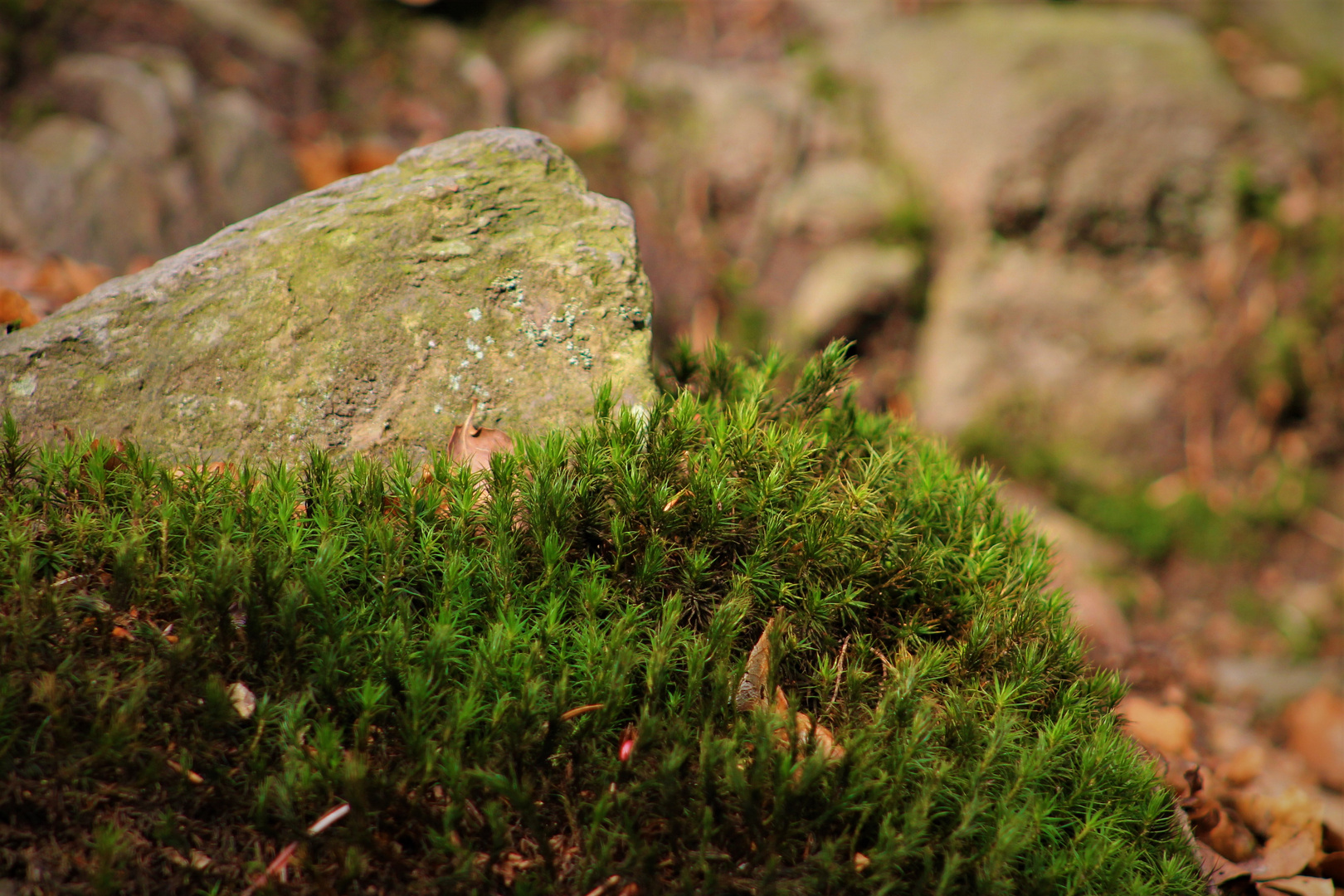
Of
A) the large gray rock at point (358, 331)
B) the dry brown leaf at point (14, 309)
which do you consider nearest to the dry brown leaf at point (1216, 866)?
the large gray rock at point (358, 331)

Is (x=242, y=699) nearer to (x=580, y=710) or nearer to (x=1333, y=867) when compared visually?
(x=580, y=710)

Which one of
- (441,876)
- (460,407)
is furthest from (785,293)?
(441,876)

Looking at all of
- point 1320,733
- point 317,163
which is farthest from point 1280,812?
point 317,163

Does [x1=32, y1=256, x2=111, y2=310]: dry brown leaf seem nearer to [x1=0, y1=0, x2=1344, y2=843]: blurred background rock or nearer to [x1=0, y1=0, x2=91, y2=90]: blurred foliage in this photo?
[x1=0, y1=0, x2=1344, y2=843]: blurred background rock

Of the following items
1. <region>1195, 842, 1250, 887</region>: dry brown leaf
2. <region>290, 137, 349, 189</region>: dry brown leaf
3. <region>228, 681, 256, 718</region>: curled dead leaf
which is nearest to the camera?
<region>228, 681, 256, 718</region>: curled dead leaf

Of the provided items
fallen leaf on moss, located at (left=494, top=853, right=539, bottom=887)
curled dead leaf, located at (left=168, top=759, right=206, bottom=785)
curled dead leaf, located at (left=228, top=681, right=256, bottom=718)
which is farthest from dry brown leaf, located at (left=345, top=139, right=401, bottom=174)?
fallen leaf on moss, located at (left=494, top=853, right=539, bottom=887)

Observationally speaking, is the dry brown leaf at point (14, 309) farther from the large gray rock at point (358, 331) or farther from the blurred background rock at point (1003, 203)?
the blurred background rock at point (1003, 203)

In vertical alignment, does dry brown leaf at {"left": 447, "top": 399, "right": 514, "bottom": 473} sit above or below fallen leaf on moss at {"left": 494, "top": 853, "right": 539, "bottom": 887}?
above
